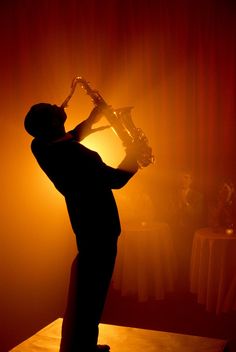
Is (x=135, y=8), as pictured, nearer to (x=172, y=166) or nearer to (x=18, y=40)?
(x=18, y=40)

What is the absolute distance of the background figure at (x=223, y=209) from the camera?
4016 mm

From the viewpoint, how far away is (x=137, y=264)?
421 centimetres

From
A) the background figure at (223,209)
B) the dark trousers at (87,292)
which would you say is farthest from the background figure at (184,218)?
the dark trousers at (87,292)

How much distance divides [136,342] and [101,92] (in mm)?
3235

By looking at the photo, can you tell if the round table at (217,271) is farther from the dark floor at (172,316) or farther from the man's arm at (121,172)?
the man's arm at (121,172)

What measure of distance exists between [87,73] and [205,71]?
4.36 ft

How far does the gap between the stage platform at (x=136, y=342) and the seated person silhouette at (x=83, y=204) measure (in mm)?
426

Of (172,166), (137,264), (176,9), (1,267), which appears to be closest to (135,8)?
(176,9)

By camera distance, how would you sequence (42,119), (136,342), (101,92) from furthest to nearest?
(101,92) < (136,342) < (42,119)

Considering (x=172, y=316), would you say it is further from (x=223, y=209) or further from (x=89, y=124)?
(x=89, y=124)

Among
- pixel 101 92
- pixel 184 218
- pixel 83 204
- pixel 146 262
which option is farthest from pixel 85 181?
pixel 101 92

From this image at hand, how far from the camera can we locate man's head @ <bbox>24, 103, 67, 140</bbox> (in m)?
1.84

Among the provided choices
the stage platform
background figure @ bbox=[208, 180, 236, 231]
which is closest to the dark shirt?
the stage platform

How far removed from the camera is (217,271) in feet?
12.7
